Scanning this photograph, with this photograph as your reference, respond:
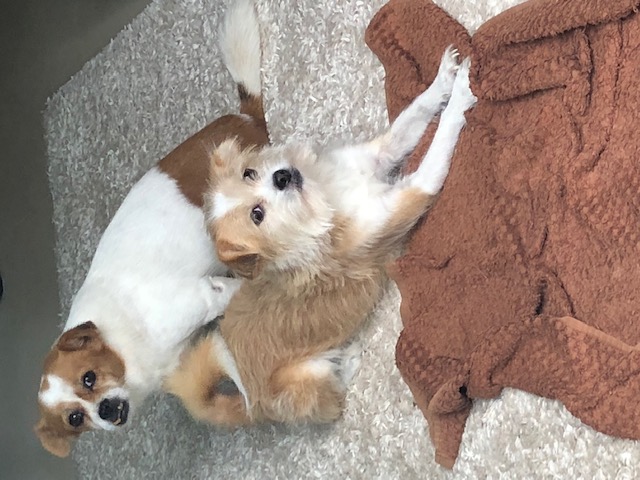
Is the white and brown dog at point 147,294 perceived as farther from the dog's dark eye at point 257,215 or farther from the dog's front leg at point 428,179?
the dog's front leg at point 428,179

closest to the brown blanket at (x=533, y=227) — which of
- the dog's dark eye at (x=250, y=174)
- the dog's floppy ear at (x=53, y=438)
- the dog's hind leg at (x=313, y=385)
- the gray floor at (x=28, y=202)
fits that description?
the dog's hind leg at (x=313, y=385)

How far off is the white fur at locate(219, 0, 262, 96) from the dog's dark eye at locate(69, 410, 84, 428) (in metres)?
0.97

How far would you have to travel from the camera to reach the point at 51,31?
286cm

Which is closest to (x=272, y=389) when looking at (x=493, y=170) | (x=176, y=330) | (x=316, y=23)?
(x=176, y=330)

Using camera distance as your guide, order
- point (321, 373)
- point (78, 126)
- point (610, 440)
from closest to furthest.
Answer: point (610, 440) → point (321, 373) → point (78, 126)

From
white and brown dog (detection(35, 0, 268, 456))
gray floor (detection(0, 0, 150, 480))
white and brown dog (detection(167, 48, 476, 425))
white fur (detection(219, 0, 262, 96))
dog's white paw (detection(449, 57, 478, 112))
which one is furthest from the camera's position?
gray floor (detection(0, 0, 150, 480))

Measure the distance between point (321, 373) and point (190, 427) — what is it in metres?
0.64

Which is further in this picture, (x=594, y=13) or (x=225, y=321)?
(x=225, y=321)

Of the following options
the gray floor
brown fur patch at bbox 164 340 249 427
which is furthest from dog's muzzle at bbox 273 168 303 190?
the gray floor

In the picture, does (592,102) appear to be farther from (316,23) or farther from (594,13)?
(316,23)

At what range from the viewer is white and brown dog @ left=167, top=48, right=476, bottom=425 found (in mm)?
1583

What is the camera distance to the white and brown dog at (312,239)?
5.19 ft

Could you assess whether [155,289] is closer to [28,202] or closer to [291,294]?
[291,294]

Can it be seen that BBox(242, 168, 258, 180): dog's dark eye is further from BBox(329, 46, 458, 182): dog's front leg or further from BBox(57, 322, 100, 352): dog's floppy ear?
BBox(57, 322, 100, 352): dog's floppy ear
